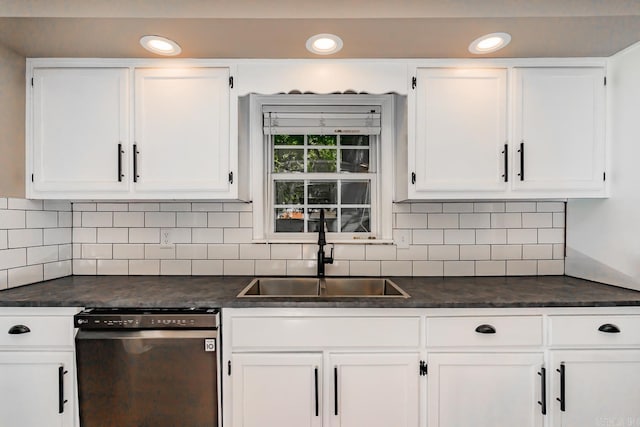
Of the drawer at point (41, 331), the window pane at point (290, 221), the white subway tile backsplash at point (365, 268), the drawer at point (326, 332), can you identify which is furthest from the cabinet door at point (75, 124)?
the white subway tile backsplash at point (365, 268)

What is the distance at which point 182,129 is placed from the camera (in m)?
1.88

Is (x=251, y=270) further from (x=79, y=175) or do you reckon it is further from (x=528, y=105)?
(x=528, y=105)

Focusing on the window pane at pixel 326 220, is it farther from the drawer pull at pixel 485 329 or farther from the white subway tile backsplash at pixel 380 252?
the drawer pull at pixel 485 329

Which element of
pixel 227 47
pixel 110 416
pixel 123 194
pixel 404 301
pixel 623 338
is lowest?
pixel 110 416

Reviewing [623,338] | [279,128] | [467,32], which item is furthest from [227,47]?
[623,338]

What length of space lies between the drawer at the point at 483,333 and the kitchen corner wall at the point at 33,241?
2182mm

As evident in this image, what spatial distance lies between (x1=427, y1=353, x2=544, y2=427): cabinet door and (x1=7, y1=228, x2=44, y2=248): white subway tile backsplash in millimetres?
2227

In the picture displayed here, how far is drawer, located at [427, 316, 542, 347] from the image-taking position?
159 cm

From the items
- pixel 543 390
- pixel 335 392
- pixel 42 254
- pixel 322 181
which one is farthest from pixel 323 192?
pixel 42 254

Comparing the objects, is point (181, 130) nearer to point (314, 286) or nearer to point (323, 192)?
point (323, 192)

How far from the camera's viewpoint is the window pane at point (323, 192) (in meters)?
2.36

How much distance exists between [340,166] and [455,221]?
85 cm

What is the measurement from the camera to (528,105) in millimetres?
1879

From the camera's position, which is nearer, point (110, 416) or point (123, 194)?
point (110, 416)
